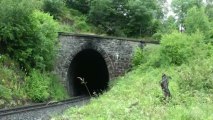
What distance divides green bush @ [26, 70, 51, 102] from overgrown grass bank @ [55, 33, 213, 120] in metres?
6.24

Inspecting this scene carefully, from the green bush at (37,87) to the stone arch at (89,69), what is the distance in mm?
5776

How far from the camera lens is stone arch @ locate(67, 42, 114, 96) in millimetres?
31516

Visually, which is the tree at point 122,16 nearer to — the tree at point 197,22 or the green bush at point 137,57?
the tree at point 197,22

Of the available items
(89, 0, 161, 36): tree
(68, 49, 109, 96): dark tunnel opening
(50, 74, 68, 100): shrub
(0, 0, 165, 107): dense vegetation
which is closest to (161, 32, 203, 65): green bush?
(50, 74, 68, 100): shrub

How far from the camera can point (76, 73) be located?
37219 millimetres

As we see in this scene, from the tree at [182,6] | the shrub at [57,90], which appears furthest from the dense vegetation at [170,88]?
the tree at [182,6]

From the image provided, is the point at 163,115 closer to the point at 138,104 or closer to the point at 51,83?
the point at 138,104

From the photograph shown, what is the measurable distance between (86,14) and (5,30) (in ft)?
59.9

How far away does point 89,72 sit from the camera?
41.0m

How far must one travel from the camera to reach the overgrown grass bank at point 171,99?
965 cm

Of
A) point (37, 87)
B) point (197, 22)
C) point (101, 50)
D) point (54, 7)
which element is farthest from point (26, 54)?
point (197, 22)

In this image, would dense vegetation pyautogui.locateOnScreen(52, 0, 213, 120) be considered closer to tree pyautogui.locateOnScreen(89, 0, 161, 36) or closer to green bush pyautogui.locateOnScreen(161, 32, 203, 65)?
green bush pyautogui.locateOnScreen(161, 32, 203, 65)

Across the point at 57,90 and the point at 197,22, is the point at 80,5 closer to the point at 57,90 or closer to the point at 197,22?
the point at 197,22

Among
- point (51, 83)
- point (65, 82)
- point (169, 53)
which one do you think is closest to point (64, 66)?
point (65, 82)
